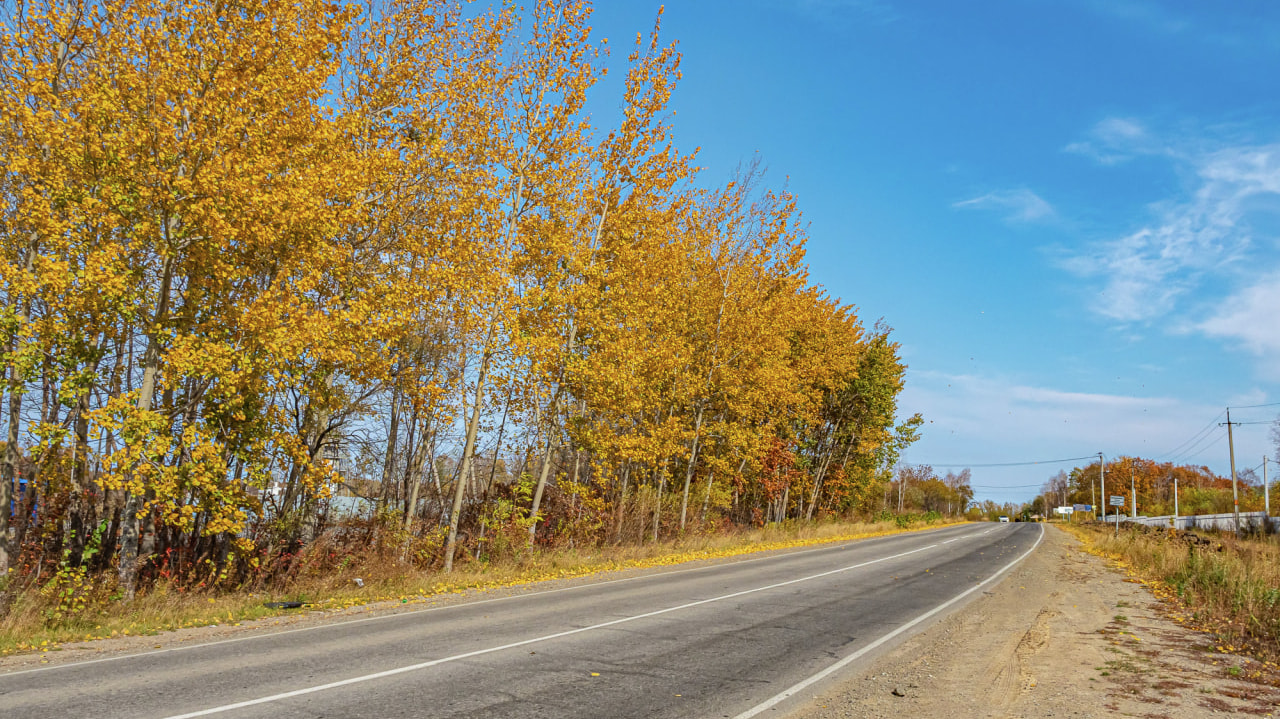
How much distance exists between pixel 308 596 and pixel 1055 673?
12095 millimetres

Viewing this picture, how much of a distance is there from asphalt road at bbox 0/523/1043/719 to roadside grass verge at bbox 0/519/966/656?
1771 mm

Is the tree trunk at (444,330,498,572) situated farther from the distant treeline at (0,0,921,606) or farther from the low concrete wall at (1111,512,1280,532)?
the low concrete wall at (1111,512,1280,532)

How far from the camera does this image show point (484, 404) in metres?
18.6

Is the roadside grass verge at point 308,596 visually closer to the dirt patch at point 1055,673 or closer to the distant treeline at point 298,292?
the distant treeline at point 298,292

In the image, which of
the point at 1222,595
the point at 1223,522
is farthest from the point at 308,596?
the point at 1223,522

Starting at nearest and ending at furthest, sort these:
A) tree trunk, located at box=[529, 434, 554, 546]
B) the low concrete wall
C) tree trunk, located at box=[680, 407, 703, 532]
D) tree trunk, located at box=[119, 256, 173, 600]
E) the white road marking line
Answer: the white road marking line
tree trunk, located at box=[119, 256, 173, 600]
tree trunk, located at box=[529, 434, 554, 546]
tree trunk, located at box=[680, 407, 703, 532]
the low concrete wall

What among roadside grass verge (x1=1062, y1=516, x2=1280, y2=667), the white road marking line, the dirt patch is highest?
roadside grass verge (x1=1062, y1=516, x2=1280, y2=667)

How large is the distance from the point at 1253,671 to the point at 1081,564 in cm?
1830

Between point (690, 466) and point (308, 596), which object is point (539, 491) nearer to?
point (308, 596)

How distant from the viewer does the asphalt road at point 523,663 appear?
6578mm

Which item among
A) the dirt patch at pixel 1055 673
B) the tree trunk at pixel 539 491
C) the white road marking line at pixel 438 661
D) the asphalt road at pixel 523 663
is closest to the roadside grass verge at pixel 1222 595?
the dirt patch at pixel 1055 673

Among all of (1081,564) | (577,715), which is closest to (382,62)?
(577,715)

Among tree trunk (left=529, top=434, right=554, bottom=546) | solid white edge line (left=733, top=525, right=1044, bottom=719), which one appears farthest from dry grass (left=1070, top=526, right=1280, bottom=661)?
tree trunk (left=529, top=434, right=554, bottom=546)

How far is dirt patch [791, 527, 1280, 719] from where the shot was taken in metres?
7.37
